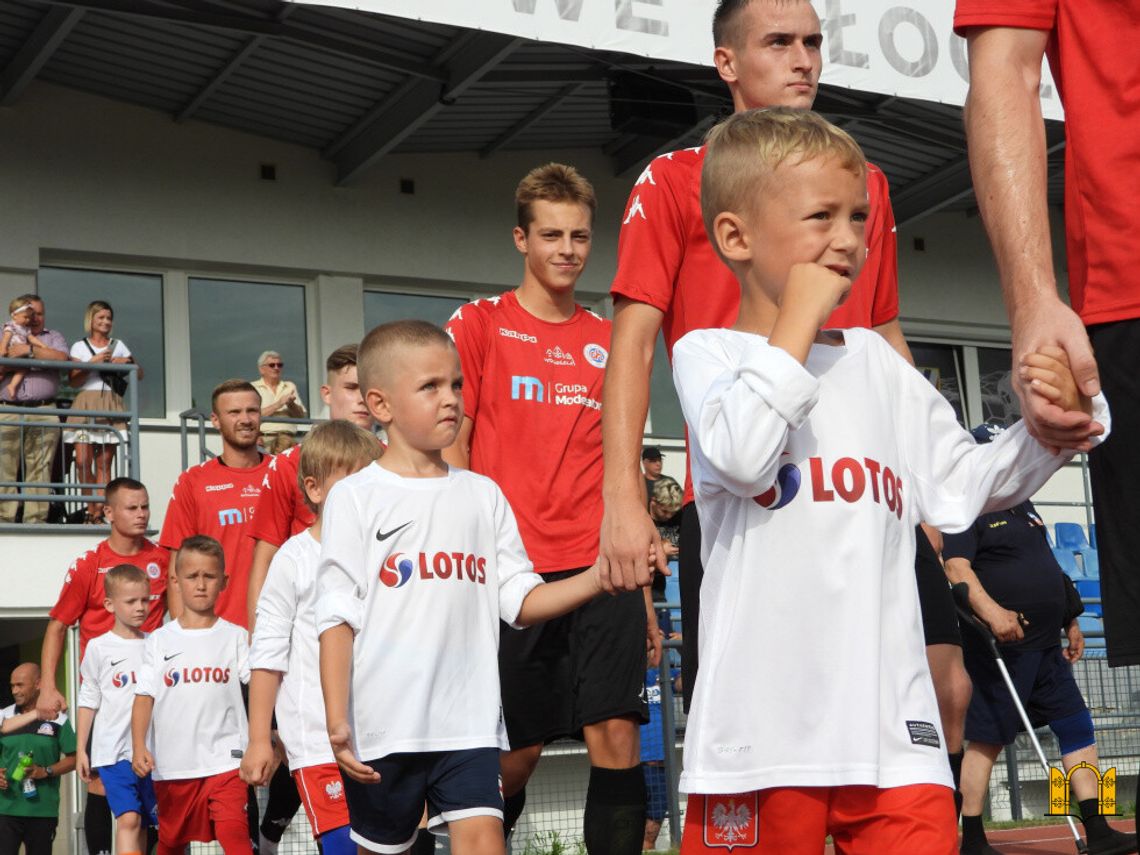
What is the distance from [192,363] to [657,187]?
12.6m

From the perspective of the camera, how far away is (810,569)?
2590 millimetres

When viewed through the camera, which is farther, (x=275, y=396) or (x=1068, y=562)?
(x=1068, y=562)

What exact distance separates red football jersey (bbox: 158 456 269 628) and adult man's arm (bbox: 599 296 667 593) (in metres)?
5.30

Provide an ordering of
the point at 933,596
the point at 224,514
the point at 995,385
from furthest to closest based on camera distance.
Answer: the point at 995,385 < the point at 224,514 < the point at 933,596

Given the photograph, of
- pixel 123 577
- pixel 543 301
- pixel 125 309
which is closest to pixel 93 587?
pixel 123 577

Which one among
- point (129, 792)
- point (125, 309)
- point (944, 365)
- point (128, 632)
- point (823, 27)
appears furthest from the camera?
point (944, 365)

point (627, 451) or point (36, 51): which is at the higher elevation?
point (36, 51)

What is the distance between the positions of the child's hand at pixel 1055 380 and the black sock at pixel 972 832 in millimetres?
5461

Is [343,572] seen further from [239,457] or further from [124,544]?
[124,544]

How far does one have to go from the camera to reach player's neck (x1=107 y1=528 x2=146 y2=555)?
9.75 m

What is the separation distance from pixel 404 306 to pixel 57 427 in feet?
17.9

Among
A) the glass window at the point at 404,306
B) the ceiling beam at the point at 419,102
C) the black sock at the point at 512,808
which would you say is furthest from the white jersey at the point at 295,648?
the glass window at the point at 404,306

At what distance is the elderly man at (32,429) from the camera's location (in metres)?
12.2

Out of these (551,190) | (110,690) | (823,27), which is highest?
(823,27)
